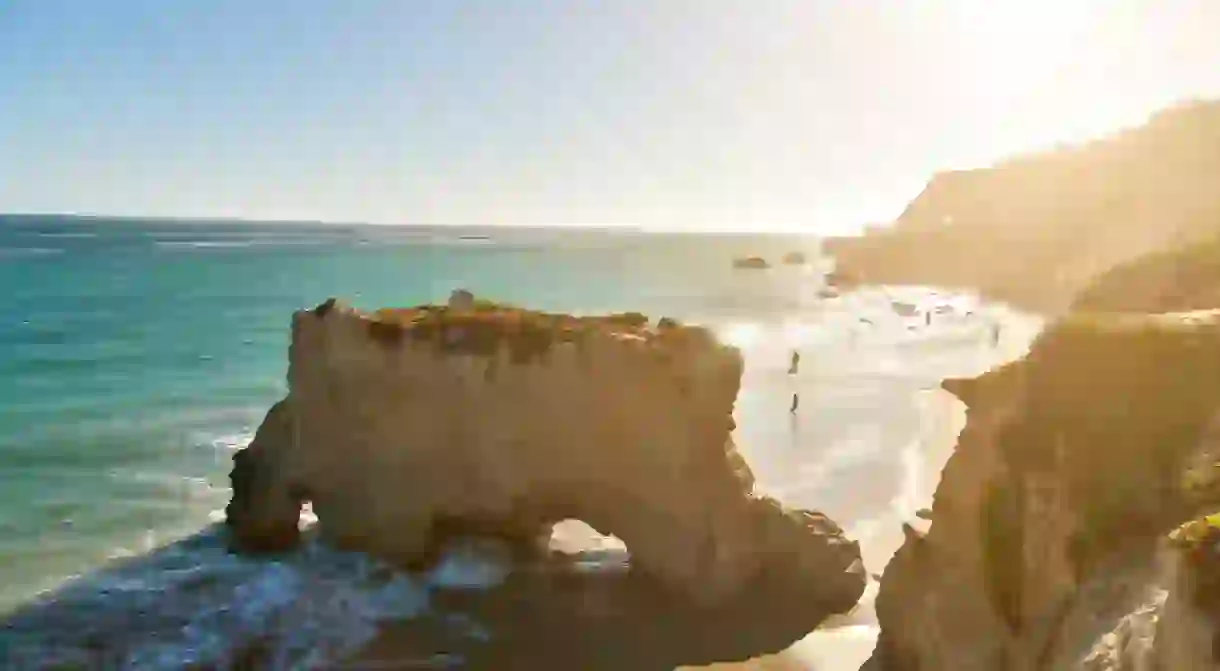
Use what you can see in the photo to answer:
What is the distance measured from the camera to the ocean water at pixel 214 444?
1973 cm

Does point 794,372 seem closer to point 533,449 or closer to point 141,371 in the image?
point 533,449

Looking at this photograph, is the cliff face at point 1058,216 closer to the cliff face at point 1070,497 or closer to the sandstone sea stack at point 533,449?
the sandstone sea stack at point 533,449

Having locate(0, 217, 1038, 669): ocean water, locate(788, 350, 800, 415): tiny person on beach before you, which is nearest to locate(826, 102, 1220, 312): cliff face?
locate(0, 217, 1038, 669): ocean water

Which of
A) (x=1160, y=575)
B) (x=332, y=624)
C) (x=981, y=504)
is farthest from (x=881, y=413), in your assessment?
(x=1160, y=575)

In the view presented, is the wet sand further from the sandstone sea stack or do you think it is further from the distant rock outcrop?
the distant rock outcrop

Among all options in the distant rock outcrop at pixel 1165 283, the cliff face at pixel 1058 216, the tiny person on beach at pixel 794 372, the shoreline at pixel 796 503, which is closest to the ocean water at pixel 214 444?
the shoreline at pixel 796 503

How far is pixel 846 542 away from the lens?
2181cm

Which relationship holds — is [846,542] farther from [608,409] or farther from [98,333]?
[98,333]

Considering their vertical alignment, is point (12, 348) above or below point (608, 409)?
below

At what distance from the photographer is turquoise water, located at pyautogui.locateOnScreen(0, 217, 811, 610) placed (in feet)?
86.2

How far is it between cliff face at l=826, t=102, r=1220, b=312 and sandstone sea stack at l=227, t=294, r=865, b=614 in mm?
22492

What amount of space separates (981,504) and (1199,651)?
5.28 m

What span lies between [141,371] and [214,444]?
61.0 feet

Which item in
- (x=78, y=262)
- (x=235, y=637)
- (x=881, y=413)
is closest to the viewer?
(x=235, y=637)
